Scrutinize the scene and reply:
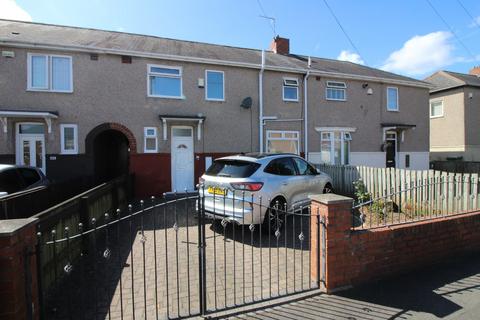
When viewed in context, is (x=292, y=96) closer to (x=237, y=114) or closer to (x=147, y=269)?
(x=237, y=114)

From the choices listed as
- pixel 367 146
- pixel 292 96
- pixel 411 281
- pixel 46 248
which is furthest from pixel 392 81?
pixel 46 248

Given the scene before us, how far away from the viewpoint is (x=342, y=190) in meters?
10.4

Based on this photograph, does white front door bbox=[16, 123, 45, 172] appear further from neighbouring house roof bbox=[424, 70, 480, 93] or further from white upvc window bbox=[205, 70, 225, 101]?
A: neighbouring house roof bbox=[424, 70, 480, 93]

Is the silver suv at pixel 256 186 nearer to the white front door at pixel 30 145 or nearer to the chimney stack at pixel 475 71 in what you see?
the white front door at pixel 30 145

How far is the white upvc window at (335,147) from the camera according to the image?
13517 millimetres

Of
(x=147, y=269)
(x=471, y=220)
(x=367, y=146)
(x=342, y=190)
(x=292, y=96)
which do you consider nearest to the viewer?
(x=147, y=269)

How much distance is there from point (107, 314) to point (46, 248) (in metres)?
1.24

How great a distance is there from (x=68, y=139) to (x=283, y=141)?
8.25 metres

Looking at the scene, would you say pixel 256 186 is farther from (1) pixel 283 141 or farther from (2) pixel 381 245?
(1) pixel 283 141

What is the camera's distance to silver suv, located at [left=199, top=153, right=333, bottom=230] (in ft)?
17.6

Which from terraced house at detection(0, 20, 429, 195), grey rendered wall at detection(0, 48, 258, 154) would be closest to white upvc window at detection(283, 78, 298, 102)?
terraced house at detection(0, 20, 429, 195)

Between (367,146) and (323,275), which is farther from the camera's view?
(367,146)

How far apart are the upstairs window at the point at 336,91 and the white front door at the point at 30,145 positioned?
1171 cm

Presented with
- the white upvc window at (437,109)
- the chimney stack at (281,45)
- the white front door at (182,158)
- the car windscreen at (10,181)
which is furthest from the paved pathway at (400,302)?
the white upvc window at (437,109)
